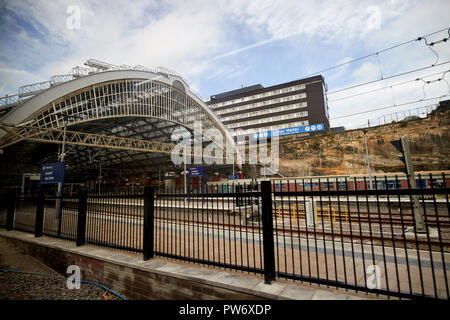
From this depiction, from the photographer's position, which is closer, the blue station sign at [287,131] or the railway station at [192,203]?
the railway station at [192,203]

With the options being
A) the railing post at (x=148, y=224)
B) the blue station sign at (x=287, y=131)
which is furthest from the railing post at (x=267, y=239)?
the blue station sign at (x=287, y=131)

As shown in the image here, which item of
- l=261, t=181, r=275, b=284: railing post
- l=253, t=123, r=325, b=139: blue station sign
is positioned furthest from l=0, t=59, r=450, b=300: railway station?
l=253, t=123, r=325, b=139: blue station sign

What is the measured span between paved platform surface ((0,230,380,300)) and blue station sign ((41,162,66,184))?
940cm

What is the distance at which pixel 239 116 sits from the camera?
76062 millimetres

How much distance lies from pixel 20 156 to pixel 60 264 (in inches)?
1224

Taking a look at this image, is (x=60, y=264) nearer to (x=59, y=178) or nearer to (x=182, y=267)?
(x=182, y=267)

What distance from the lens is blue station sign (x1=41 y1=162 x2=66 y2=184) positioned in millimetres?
13414

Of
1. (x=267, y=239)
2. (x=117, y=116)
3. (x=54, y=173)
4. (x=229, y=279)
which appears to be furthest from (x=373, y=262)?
(x=117, y=116)

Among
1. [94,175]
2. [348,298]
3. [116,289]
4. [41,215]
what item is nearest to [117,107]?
[41,215]

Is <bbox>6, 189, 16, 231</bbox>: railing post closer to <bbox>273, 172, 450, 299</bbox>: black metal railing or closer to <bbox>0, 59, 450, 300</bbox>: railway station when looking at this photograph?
<bbox>0, 59, 450, 300</bbox>: railway station

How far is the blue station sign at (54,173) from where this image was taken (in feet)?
44.0

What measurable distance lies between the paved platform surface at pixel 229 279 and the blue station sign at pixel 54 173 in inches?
370

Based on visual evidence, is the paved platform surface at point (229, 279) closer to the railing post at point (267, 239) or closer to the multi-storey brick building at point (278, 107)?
the railing post at point (267, 239)

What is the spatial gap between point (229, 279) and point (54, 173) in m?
14.2
